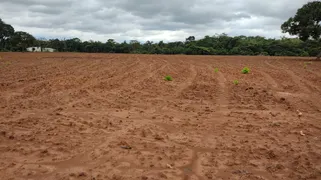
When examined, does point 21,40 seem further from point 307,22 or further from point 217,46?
point 307,22

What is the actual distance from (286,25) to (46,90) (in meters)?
20.0

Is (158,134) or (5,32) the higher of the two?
(5,32)

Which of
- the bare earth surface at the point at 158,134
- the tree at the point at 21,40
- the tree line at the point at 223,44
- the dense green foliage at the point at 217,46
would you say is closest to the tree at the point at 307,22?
the tree line at the point at 223,44

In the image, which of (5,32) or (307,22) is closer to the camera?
(307,22)

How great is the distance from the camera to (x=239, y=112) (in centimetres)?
579

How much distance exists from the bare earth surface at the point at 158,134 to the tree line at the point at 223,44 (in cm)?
1628

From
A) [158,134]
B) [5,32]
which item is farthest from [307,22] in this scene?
[5,32]

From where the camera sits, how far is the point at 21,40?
1784 inches

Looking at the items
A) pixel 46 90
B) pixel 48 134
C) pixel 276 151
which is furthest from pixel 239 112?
pixel 46 90

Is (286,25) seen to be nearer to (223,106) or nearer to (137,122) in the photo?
(223,106)

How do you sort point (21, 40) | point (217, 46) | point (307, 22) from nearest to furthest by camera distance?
point (307, 22) < point (21, 40) < point (217, 46)

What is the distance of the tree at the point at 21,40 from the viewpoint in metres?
45.0

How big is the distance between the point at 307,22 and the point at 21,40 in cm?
3949

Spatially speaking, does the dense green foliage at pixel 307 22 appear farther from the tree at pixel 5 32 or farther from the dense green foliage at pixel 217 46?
the tree at pixel 5 32
